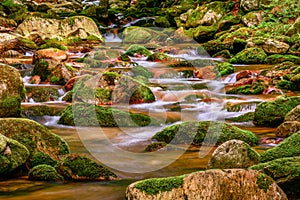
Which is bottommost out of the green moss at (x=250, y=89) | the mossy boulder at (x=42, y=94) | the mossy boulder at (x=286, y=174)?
the green moss at (x=250, y=89)

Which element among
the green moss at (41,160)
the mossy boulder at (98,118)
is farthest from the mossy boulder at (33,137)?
the mossy boulder at (98,118)

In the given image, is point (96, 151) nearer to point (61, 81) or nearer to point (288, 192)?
point (288, 192)

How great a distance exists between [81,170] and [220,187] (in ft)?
6.56

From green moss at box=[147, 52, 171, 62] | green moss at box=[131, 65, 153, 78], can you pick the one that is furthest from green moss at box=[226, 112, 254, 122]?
green moss at box=[147, 52, 171, 62]

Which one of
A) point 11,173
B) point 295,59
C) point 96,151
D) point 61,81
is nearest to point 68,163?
point 11,173

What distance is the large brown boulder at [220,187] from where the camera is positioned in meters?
3.60

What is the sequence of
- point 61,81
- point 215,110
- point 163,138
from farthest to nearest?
point 61,81 → point 215,110 → point 163,138

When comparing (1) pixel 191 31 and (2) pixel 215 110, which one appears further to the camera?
(1) pixel 191 31

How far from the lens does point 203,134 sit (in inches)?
277

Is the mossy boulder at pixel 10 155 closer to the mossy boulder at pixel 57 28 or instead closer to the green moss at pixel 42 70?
the green moss at pixel 42 70

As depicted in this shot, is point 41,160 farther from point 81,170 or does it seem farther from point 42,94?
point 42,94

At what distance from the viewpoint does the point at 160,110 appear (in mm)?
10500

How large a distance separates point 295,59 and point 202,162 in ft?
36.6

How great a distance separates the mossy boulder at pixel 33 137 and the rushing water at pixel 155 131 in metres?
0.65
